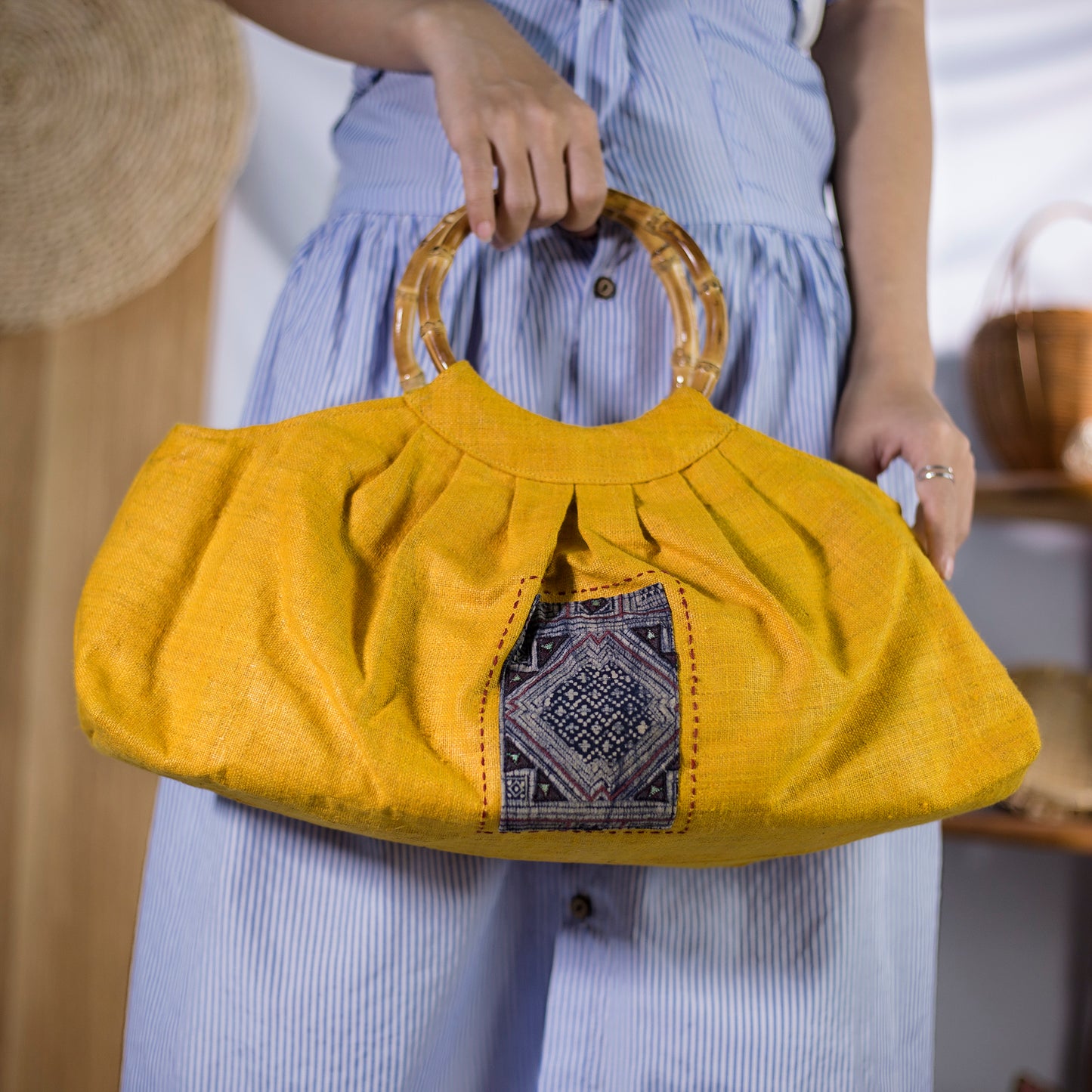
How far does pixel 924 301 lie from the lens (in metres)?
0.61

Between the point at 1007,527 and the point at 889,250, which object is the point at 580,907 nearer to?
the point at 889,250

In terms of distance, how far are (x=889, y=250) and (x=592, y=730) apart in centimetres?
42

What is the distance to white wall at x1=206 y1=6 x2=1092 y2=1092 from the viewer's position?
1.48 metres

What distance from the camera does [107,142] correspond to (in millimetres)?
1196

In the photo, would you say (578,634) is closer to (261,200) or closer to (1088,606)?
(261,200)

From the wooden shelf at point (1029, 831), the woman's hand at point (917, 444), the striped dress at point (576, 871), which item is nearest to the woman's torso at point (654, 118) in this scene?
the striped dress at point (576, 871)

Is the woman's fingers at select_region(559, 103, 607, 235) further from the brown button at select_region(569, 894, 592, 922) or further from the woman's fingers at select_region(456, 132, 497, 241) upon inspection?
the brown button at select_region(569, 894, 592, 922)

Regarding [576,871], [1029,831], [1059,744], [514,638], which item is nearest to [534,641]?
[514,638]

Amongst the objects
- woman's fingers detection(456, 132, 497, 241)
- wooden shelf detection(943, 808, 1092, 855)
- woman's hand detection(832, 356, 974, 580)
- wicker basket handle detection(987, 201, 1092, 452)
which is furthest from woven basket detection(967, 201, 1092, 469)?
woman's fingers detection(456, 132, 497, 241)

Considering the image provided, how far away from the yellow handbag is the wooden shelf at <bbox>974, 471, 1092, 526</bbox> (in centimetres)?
83

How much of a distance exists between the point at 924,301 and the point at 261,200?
100 centimetres

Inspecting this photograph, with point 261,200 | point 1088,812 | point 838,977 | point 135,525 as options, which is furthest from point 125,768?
point 1088,812

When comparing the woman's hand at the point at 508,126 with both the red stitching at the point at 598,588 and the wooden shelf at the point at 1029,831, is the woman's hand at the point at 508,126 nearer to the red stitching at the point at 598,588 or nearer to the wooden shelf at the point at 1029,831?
the red stitching at the point at 598,588

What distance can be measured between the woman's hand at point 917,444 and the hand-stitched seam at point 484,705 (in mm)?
253
